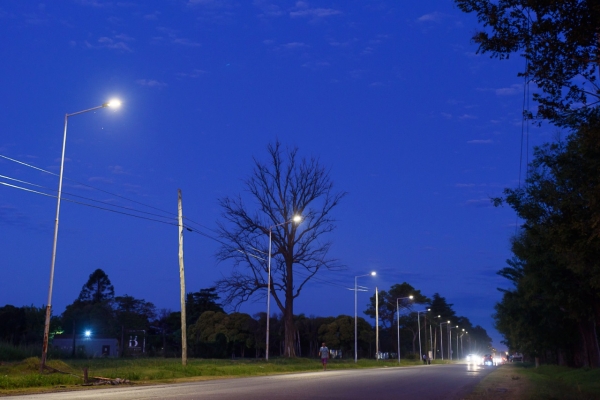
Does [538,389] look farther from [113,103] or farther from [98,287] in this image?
[98,287]

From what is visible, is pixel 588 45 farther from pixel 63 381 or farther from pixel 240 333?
pixel 240 333

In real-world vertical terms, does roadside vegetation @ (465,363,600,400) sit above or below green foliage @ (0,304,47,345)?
below

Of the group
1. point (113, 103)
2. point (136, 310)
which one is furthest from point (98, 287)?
point (113, 103)

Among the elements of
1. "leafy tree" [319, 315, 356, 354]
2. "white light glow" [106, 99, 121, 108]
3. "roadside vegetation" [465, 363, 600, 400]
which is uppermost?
"white light glow" [106, 99, 121, 108]

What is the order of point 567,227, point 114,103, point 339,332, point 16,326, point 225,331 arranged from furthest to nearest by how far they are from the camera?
1. point 339,332
2. point 225,331
3. point 16,326
4. point 114,103
5. point 567,227

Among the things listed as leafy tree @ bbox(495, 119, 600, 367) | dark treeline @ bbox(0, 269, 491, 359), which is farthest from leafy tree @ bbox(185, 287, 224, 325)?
leafy tree @ bbox(495, 119, 600, 367)

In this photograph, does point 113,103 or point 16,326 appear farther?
point 16,326

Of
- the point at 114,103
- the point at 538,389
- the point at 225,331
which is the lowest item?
the point at 538,389

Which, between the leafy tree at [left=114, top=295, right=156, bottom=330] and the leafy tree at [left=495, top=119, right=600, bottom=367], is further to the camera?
the leafy tree at [left=114, top=295, right=156, bottom=330]

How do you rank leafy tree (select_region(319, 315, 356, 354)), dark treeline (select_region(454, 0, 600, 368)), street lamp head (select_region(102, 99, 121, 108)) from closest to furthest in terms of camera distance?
dark treeline (select_region(454, 0, 600, 368))
street lamp head (select_region(102, 99, 121, 108))
leafy tree (select_region(319, 315, 356, 354))

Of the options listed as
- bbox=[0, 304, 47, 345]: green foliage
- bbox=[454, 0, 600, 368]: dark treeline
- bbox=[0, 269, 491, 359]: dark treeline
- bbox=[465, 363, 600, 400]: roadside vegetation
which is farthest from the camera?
bbox=[0, 269, 491, 359]: dark treeline

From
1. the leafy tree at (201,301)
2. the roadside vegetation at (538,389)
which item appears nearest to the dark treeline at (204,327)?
the leafy tree at (201,301)

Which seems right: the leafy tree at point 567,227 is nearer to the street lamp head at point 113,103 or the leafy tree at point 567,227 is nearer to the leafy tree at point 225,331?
the street lamp head at point 113,103

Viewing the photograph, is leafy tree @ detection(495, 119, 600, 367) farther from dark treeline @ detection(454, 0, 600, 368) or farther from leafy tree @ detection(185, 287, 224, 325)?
leafy tree @ detection(185, 287, 224, 325)
